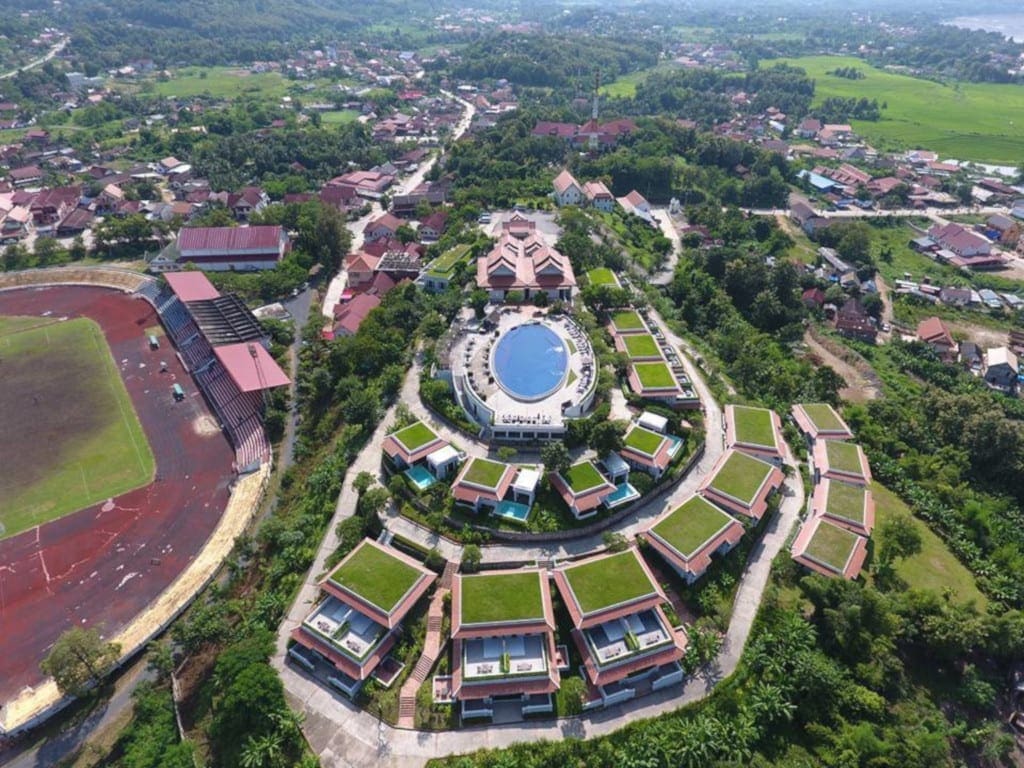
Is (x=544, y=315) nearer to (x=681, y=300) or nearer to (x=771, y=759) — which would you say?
(x=681, y=300)

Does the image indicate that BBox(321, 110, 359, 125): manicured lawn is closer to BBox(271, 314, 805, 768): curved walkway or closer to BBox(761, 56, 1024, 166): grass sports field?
BBox(271, 314, 805, 768): curved walkway

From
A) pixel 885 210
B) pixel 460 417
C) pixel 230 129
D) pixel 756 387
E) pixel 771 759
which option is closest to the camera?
pixel 771 759

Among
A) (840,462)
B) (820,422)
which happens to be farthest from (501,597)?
(820,422)

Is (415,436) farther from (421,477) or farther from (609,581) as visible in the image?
(609,581)

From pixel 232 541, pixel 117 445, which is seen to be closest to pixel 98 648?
pixel 232 541

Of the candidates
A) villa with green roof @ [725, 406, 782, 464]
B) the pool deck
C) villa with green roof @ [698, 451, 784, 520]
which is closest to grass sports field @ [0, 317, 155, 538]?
the pool deck
